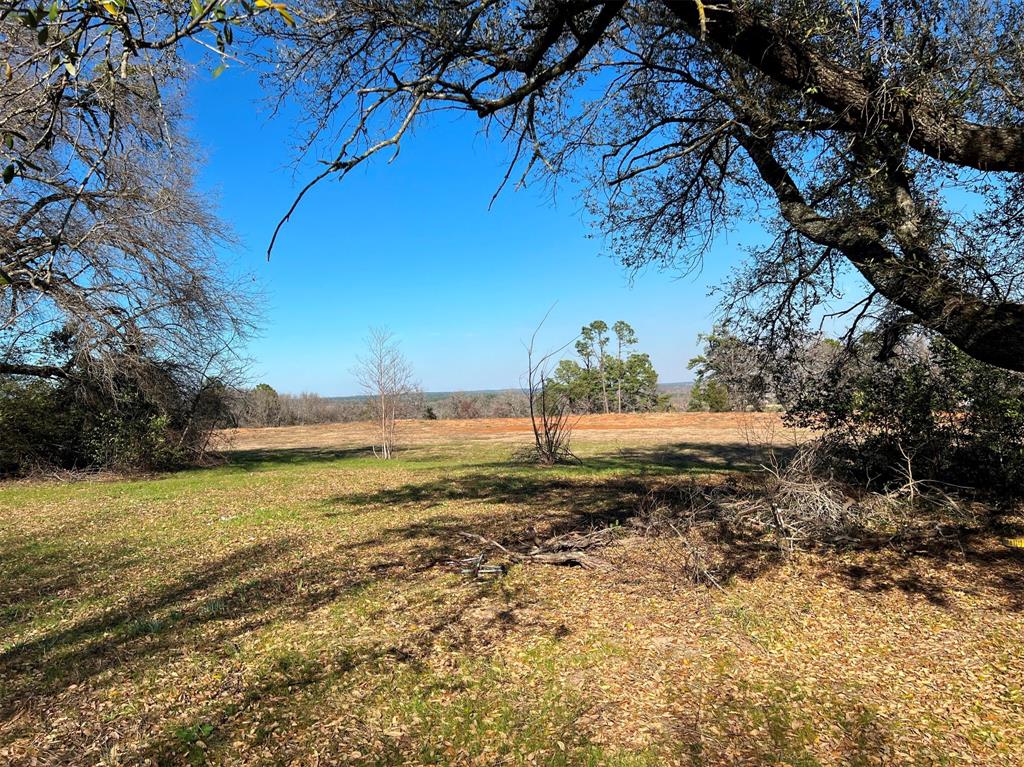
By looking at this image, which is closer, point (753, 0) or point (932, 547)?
point (753, 0)

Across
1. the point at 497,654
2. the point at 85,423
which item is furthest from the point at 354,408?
the point at 497,654

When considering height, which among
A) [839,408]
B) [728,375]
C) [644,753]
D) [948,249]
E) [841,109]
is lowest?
[644,753]

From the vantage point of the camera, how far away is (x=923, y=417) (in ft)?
23.5

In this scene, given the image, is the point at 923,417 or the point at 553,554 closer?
the point at 553,554

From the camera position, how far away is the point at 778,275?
711 centimetres

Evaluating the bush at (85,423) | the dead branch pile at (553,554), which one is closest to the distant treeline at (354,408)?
the bush at (85,423)

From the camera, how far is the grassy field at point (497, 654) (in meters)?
2.79

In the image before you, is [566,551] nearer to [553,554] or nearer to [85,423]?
[553,554]

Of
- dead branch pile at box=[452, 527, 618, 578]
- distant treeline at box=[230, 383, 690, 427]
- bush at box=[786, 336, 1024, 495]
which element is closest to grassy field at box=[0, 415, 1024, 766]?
dead branch pile at box=[452, 527, 618, 578]

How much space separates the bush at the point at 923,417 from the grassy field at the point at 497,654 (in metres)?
1.98

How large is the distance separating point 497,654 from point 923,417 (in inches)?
256

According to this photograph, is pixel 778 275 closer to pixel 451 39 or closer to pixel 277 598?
pixel 451 39

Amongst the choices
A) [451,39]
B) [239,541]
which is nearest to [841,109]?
[451,39]

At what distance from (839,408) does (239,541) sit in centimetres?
806
